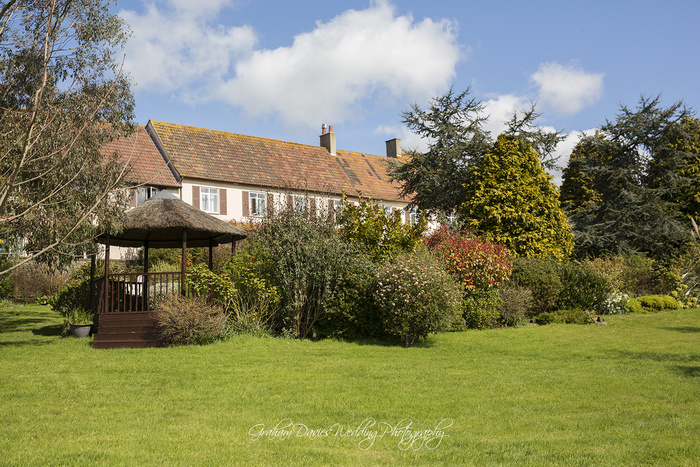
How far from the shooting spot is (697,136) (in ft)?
105

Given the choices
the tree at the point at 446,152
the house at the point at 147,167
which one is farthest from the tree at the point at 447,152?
the house at the point at 147,167

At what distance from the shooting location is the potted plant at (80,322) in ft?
52.8

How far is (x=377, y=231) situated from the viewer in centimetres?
1645

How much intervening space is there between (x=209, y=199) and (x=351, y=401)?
1049 inches

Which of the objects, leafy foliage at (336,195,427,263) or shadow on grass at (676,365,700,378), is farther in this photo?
leafy foliage at (336,195,427,263)

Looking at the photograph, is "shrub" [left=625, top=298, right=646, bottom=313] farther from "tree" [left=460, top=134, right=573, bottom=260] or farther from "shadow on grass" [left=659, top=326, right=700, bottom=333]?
"shadow on grass" [left=659, top=326, right=700, bottom=333]

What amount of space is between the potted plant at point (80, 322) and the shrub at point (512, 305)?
1206 cm

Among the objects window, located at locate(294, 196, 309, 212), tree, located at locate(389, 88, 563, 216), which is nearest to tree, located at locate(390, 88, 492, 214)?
tree, located at locate(389, 88, 563, 216)

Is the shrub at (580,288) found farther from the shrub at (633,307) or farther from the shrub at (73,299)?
the shrub at (73,299)

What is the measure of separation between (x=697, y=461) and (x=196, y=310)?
35.1 feet

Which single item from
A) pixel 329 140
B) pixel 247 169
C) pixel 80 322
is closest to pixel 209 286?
pixel 80 322

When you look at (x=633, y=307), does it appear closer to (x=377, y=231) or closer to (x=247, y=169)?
(x=377, y=231)

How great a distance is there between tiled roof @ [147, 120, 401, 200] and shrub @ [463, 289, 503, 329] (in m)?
14.4

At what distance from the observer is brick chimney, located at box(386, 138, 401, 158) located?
1878 inches
